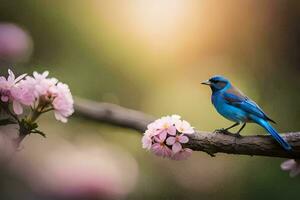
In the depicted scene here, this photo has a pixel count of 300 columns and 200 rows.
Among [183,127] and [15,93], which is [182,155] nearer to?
[183,127]

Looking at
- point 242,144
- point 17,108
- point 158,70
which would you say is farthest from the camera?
point 158,70

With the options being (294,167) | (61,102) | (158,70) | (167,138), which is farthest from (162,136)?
(158,70)

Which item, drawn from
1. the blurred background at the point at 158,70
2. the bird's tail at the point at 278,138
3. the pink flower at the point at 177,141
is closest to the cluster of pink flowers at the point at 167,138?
the pink flower at the point at 177,141

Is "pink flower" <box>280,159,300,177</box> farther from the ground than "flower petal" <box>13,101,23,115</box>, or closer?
farther from the ground

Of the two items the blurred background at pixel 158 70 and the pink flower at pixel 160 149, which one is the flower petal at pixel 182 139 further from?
the blurred background at pixel 158 70

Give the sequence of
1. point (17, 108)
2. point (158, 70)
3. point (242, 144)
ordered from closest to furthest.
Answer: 1. point (17, 108)
2. point (242, 144)
3. point (158, 70)

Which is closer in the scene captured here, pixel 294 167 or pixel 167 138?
pixel 167 138

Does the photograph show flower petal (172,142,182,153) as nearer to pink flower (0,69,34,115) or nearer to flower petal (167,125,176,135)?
flower petal (167,125,176,135)

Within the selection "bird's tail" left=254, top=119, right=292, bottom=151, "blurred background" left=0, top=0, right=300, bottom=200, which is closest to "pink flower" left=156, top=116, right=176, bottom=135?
"bird's tail" left=254, top=119, right=292, bottom=151
